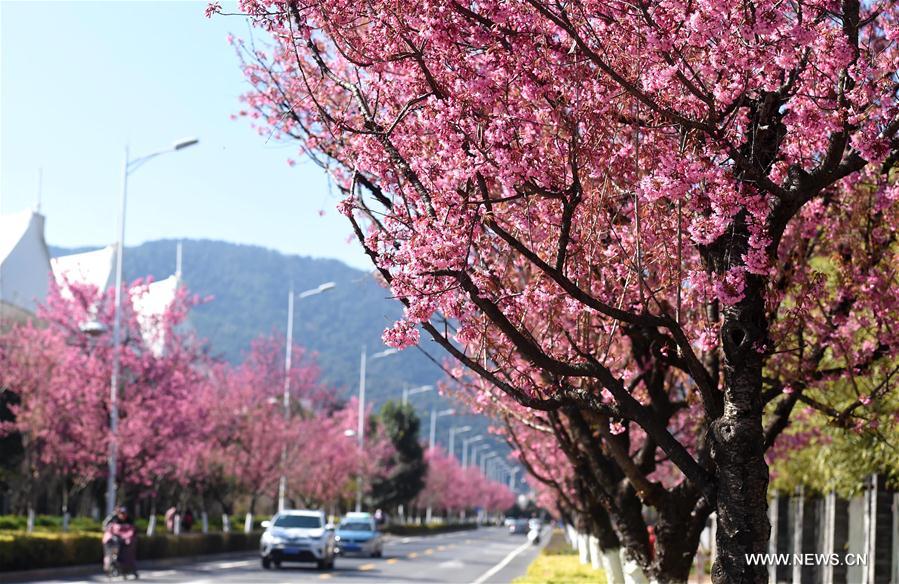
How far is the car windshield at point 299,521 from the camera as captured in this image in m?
37.9

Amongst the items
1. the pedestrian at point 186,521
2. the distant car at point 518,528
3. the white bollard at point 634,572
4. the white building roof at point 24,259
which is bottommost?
the distant car at point 518,528

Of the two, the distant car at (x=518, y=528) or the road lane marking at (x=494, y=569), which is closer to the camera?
the road lane marking at (x=494, y=569)

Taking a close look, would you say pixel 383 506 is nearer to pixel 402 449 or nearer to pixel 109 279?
pixel 402 449

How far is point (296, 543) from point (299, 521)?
160cm

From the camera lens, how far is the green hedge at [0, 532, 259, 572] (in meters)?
28.0

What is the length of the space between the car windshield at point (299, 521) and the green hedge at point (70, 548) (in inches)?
128

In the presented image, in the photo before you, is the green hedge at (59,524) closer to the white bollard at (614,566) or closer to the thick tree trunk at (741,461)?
the white bollard at (614,566)

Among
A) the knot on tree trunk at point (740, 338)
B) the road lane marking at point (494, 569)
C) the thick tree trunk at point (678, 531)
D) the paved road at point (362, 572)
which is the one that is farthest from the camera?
the road lane marking at point (494, 569)

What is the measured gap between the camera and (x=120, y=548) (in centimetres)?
2902

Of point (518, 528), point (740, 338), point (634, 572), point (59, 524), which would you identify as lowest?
point (518, 528)

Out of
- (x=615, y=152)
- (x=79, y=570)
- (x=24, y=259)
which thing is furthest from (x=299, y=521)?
(x=615, y=152)

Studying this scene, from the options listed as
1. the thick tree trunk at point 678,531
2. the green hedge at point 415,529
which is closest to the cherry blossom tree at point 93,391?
the thick tree trunk at point 678,531

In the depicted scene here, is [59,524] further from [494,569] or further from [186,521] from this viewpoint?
[494,569]

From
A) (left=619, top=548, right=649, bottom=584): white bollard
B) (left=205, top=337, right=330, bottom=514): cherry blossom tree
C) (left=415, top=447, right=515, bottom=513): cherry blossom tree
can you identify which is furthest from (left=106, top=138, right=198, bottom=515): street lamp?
(left=415, top=447, right=515, bottom=513): cherry blossom tree
